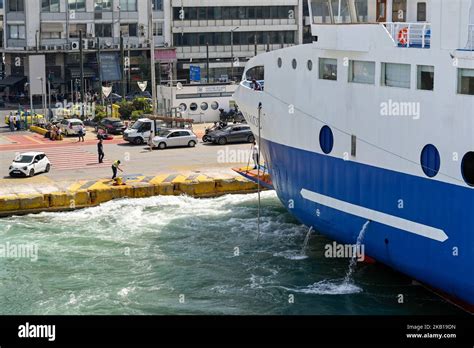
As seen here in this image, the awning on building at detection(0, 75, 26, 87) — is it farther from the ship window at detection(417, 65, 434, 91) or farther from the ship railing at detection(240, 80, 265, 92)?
the ship window at detection(417, 65, 434, 91)

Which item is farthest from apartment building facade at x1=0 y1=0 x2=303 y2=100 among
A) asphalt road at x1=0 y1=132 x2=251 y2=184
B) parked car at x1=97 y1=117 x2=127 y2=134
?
asphalt road at x1=0 y1=132 x2=251 y2=184

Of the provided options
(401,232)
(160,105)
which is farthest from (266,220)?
(160,105)

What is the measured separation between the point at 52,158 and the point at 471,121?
85.5 ft

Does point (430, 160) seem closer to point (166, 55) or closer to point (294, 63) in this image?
point (294, 63)

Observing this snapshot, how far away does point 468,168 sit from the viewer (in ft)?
63.7

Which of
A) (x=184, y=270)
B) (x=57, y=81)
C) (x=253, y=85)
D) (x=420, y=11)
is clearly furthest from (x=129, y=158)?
(x=57, y=81)

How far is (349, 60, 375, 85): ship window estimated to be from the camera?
2239 cm

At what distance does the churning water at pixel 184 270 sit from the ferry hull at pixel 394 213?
1045 mm

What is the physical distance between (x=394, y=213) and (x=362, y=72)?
151 inches

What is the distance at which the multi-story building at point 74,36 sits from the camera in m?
74.7

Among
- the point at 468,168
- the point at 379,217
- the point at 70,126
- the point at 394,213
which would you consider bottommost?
the point at 70,126

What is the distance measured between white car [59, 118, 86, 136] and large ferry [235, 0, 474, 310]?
24.0 m

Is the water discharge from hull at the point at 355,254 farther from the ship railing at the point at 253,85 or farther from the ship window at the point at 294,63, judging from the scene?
the ship railing at the point at 253,85

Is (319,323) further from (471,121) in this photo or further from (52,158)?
(52,158)
